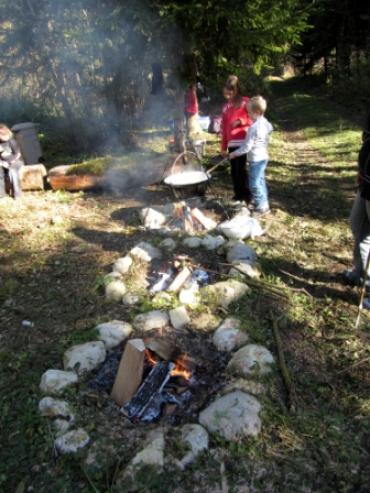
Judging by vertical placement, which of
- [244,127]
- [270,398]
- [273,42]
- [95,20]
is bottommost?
[270,398]

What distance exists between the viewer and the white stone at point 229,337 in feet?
11.6

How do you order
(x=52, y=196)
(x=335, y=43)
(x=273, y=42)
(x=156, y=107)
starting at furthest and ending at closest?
(x=335, y=43) → (x=156, y=107) → (x=52, y=196) → (x=273, y=42)

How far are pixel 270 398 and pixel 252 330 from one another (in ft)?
2.57

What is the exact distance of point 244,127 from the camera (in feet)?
20.7

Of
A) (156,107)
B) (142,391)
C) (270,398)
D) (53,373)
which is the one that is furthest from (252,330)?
(156,107)

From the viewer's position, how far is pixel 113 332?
3.65m

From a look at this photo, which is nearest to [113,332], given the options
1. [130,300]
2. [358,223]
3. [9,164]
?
[130,300]

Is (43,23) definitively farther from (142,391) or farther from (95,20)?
(142,391)

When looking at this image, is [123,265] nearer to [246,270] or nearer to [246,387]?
[246,270]

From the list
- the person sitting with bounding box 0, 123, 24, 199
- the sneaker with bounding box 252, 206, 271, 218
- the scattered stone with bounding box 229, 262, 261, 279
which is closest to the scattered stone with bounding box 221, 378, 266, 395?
the scattered stone with bounding box 229, 262, 261, 279

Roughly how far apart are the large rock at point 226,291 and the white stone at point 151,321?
1.79 ft

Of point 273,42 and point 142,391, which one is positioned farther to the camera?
point 273,42

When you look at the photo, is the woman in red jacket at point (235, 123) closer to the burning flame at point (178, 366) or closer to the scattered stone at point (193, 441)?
the burning flame at point (178, 366)

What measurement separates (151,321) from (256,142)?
128 inches
